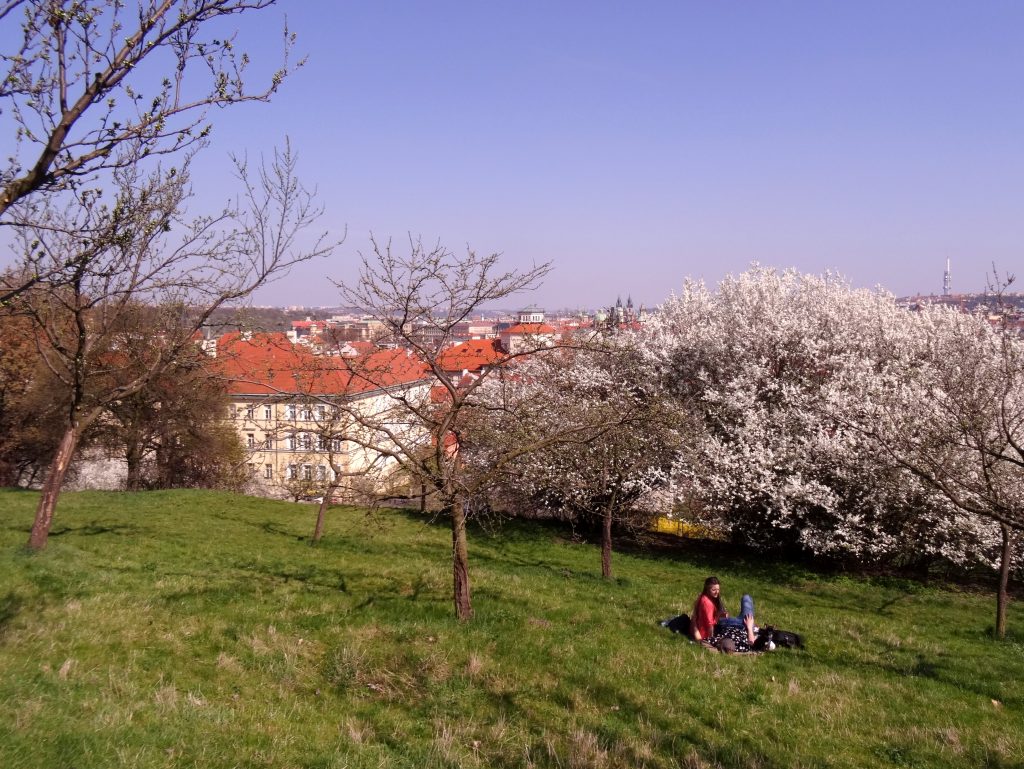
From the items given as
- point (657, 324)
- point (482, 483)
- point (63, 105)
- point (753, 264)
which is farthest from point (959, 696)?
point (753, 264)

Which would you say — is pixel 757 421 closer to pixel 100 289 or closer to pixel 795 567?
pixel 795 567

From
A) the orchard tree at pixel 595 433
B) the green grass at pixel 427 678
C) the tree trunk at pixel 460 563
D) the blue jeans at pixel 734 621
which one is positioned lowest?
the green grass at pixel 427 678

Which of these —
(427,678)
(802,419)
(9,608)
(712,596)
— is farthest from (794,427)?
(9,608)

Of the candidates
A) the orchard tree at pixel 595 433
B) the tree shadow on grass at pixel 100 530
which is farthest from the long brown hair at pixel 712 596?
the tree shadow on grass at pixel 100 530

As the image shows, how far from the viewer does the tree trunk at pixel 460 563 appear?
8.52 m

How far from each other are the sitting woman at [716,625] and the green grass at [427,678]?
485mm

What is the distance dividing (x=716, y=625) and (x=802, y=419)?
1215 cm

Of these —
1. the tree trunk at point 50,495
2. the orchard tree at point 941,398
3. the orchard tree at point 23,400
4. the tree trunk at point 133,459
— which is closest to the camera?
the tree trunk at point 50,495

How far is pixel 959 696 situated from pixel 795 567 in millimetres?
13521

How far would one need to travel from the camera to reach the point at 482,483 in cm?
841

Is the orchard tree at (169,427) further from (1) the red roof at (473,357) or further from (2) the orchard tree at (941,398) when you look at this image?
(2) the orchard tree at (941,398)

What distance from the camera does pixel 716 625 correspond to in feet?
31.7

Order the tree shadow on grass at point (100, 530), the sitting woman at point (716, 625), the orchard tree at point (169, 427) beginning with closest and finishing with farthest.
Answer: the sitting woman at point (716, 625) < the tree shadow on grass at point (100, 530) < the orchard tree at point (169, 427)

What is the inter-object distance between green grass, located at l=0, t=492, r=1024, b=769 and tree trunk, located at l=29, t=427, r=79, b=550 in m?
0.30
